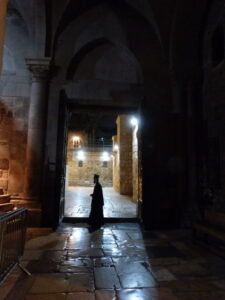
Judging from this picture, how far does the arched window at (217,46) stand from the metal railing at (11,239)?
5.97 meters

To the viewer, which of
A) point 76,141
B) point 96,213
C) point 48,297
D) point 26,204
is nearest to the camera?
point 48,297

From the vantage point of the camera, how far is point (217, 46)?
20.2 feet

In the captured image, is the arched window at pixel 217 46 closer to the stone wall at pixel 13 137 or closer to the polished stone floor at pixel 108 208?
the polished stone floor at pixel 108 208

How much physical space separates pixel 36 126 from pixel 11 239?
3.62m

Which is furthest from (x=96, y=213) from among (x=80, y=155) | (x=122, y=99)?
(x=80, y=155)

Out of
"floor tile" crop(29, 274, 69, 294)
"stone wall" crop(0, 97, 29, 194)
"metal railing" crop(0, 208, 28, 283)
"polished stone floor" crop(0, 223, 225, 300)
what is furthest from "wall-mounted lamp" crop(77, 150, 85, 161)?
"floor tile" crop(29, 274, 69, 294)

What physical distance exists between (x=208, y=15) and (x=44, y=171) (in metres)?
6.26

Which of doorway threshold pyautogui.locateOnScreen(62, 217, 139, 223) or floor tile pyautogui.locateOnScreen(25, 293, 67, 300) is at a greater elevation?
doorway threshold pyautogui.locateOnScreen(62, 217, 139, 223)

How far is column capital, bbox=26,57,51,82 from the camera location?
6070 mm

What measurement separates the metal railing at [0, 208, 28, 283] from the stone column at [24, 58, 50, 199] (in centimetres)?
262

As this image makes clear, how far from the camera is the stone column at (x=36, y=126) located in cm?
582

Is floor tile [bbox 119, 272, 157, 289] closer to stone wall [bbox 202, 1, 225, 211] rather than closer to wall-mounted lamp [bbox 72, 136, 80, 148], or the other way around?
stone wall [bbox 202, 1, 225, 211]

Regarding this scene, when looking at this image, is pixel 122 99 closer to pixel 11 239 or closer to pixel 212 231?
pixel 212 231

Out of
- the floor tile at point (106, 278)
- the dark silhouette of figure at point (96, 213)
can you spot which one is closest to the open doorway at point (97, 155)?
the dark silhouette of figure at point (96, 213)
